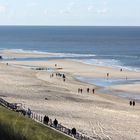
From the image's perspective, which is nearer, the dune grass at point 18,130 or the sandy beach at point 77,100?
the dune grass at point 18,130

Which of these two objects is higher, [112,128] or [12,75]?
[12,75]

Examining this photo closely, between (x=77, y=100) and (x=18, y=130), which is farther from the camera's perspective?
(x=77, y=100)

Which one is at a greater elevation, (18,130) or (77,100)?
(77,100)

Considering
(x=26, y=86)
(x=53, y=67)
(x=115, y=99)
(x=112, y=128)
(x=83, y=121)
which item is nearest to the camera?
(x=112, y=128)

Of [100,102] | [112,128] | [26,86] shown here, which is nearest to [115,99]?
[100,102]

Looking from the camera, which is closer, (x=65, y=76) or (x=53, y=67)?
(x=65, y=76)

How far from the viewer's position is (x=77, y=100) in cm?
5097

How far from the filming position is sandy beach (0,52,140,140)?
35688mm

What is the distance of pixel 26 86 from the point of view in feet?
200

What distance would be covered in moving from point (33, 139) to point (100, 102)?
29.9m

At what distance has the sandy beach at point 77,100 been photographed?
35.7 meters

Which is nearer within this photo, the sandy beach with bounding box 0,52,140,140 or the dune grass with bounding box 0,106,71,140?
the dune grass with bounding box 0,106,71,140

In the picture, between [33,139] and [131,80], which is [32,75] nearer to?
[131,80]

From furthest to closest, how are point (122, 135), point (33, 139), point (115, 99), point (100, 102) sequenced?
1. point (115, 99)
2. point (100, 102)
3. point (122, 135)
4. point (33, 139)
